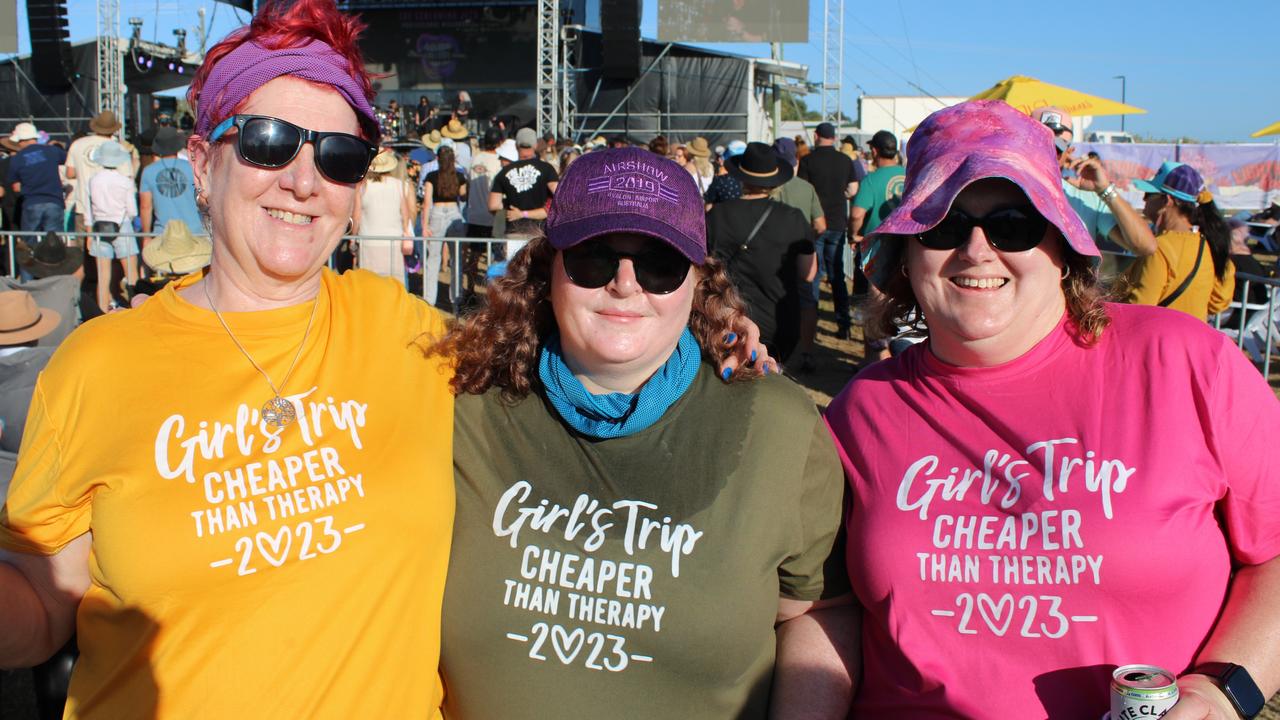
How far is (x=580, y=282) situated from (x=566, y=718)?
84 centimetres

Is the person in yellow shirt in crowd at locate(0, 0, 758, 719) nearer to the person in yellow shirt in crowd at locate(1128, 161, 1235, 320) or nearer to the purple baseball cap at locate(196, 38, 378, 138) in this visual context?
the purple baseball cap at locate(196, 38, 378, 138)

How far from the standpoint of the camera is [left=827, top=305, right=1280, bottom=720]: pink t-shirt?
1.84 meters

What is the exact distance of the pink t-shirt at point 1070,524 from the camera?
1.84m

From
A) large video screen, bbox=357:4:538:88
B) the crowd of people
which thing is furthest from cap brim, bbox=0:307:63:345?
large video screen, bbox=357:4:538:88

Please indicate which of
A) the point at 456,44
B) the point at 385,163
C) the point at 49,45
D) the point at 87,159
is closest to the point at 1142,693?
the point at 385,163

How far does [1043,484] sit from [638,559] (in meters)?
0.79

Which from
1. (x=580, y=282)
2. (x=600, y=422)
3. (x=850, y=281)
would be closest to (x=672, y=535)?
(x=600, y=422)

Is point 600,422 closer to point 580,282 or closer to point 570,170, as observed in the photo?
point 580,282

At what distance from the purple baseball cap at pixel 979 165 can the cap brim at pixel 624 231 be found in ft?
1.40

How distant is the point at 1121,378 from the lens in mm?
1941

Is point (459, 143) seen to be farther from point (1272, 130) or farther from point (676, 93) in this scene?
point (1272, 130)

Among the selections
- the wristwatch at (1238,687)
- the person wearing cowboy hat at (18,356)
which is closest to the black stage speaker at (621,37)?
the person wearing cowboy hat at (18,356)

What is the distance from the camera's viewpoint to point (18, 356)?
4.35m

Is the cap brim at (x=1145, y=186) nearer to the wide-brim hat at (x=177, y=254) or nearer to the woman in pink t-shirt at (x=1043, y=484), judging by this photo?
the woman in pink t-shirt at (x=1043, y=484)
